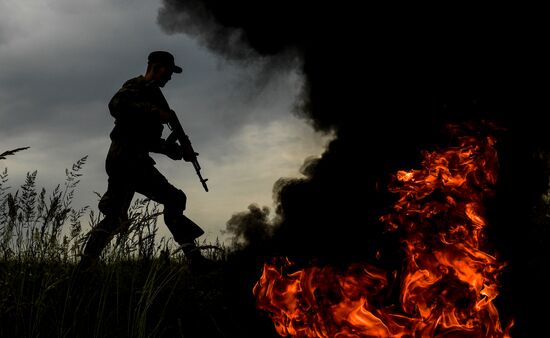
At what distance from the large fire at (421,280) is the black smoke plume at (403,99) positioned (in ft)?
2.59

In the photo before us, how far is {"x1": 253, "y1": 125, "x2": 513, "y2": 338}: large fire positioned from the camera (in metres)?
4.33

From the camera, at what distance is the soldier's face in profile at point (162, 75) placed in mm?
6465

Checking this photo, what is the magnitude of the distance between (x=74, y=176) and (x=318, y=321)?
6.94 feet

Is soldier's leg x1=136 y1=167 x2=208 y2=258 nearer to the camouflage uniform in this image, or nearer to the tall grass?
the camouflage uniform

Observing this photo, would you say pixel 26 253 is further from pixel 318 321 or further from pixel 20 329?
pixel 318 321

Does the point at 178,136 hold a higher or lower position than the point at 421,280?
higher

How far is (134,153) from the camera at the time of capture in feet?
20.1

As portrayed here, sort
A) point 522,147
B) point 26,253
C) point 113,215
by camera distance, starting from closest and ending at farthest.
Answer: point 26,253 → point 113,215 → point 522,147

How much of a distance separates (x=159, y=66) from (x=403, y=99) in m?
2.86

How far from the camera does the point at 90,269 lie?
346 cm

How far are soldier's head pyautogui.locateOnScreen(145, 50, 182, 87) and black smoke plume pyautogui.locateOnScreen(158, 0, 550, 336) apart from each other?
98cm

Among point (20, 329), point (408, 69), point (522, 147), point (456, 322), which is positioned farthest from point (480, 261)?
point (20, 329)

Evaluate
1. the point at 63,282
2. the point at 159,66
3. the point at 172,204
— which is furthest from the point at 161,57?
the point at 63,282

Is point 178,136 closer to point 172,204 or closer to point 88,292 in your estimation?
point 172,204
